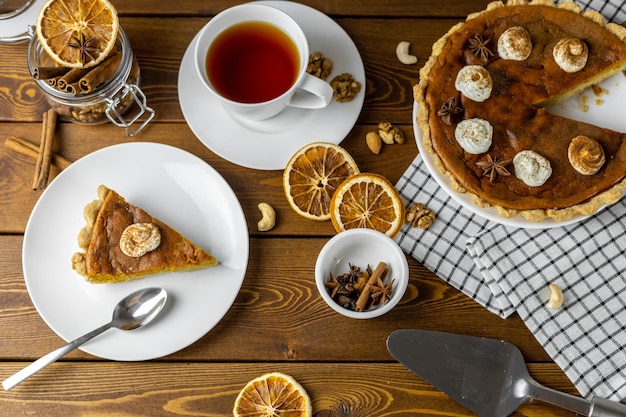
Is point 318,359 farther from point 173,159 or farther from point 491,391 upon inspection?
point 173,159

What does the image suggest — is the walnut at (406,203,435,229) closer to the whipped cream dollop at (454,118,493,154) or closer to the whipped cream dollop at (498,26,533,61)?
the whipped cream dollop at (454,118,493,154)

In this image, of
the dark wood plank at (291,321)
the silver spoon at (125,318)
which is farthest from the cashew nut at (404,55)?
the silver spoon at (125,318)

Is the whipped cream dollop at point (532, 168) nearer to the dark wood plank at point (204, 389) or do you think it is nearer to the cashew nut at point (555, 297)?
the cashew nut at point (555, 297)

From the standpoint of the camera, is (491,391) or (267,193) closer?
(491,391)

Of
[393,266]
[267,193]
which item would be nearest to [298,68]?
[267,193]

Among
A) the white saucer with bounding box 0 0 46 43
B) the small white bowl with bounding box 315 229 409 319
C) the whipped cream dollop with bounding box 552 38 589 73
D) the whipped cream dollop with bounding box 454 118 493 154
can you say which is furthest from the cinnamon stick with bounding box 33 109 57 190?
the whipped cream dollop with bounding box 552 38 589 73

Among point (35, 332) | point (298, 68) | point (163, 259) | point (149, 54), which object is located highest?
point (298, 68)
